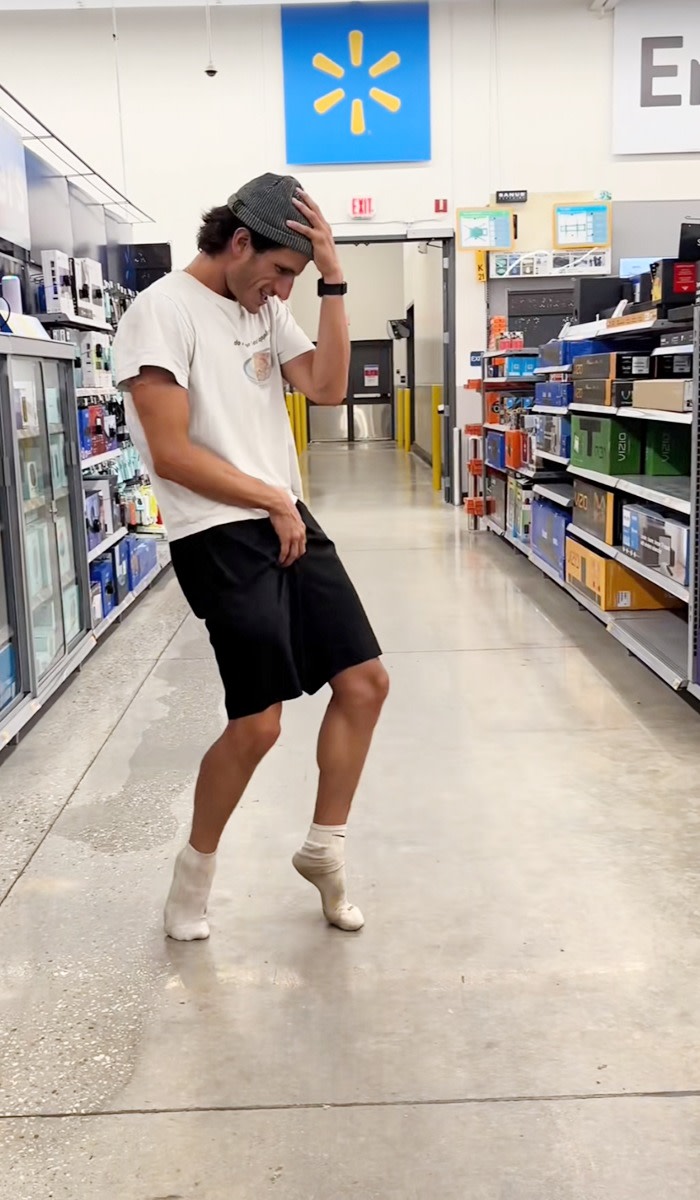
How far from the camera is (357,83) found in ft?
Answer: 32.5

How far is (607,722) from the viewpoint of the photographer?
3816 mm

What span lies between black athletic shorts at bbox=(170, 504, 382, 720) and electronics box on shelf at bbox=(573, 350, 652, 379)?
2815 mm

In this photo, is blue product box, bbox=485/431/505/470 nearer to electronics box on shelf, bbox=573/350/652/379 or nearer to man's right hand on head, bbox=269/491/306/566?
electronics box on shelf, bbox=573/350/652/379

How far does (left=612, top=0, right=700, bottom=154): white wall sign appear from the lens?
31.8 feet

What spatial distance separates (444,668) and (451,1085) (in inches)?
112

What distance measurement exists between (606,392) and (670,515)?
25.3 inches

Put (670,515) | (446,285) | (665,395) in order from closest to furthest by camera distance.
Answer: (665,395), (670,515), (446,285)

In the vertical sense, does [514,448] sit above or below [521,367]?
below

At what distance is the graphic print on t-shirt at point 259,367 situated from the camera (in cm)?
213

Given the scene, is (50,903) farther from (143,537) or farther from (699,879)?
(143,537)

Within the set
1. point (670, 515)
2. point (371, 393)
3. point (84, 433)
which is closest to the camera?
point (670, 515)

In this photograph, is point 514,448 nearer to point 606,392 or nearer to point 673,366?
point 606,392

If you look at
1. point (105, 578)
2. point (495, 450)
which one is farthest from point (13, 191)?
point (495, 450)

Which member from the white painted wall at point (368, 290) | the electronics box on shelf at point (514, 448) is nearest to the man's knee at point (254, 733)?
the electronics box on shelf at point (514, 448)
